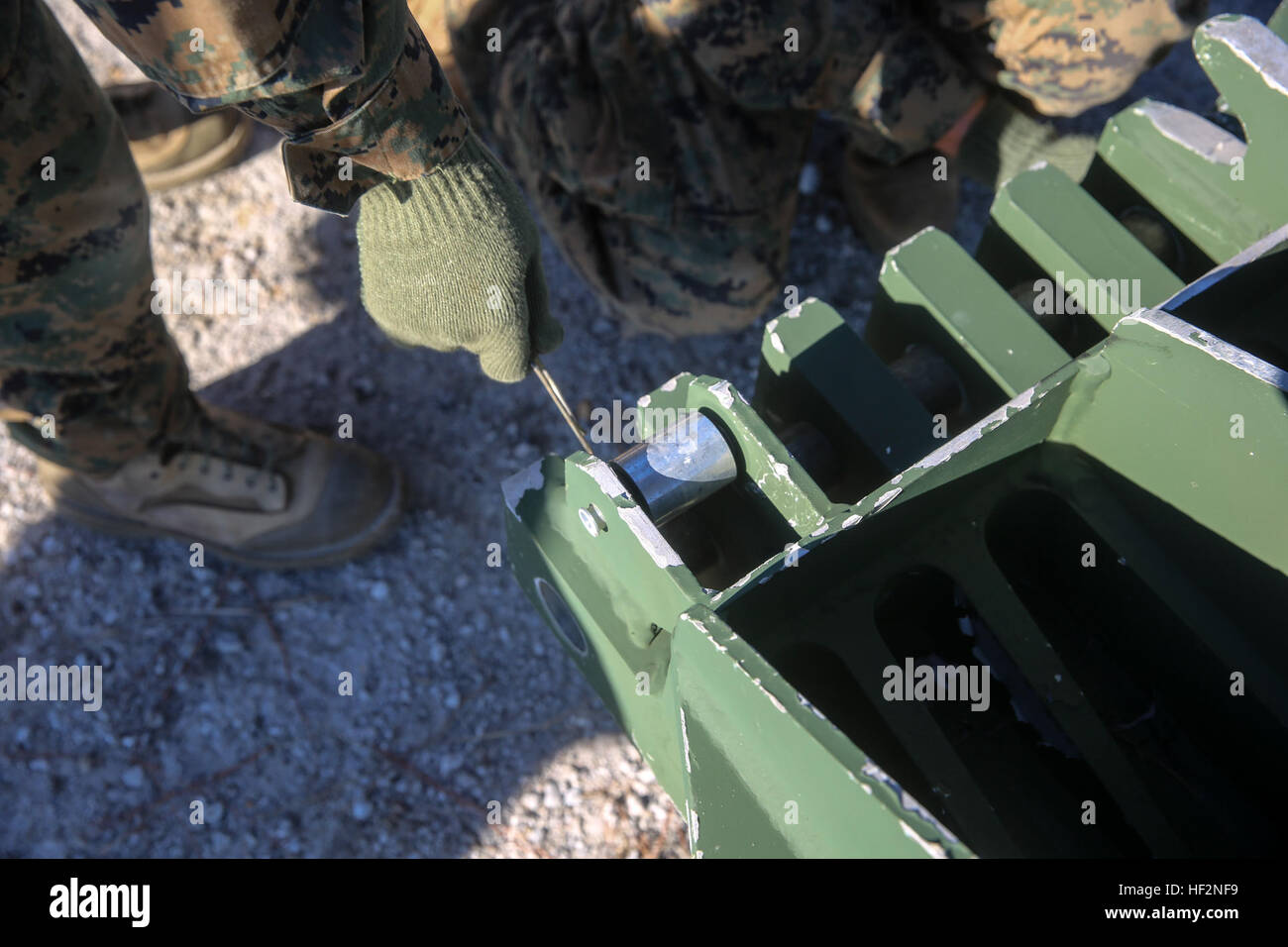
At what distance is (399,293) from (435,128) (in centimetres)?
31

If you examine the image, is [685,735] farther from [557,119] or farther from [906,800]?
[557,119]

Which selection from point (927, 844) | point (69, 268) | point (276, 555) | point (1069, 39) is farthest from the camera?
point (276, 555)

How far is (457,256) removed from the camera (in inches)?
66.0

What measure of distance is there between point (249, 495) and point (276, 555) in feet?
0.52

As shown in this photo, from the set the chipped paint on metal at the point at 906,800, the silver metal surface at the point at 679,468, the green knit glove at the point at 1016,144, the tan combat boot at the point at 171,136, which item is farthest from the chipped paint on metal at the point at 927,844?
the tan combat boot at the point at 171,136

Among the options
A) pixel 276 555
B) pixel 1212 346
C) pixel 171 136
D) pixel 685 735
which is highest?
pixel 1212 346

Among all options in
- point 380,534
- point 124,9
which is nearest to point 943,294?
point 124,9

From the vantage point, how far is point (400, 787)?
7.29 feet

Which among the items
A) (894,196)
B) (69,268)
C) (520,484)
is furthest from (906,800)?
(894,196)

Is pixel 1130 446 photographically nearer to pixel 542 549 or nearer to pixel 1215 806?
pixel 1215 806

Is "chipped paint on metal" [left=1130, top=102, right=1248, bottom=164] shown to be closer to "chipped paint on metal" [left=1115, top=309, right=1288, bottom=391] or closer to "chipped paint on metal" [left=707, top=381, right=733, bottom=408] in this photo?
"chipped paint on metal" [left=1115, top=309, right=1288, bottom=391]

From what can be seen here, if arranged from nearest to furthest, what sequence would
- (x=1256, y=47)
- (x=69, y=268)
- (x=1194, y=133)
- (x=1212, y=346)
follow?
(x=1212, y=346)
(x=1256, y=47)
(x=1194, y=133)
(x=69, y=268)

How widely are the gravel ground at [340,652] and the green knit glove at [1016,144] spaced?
0.52m

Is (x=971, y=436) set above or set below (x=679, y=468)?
above
